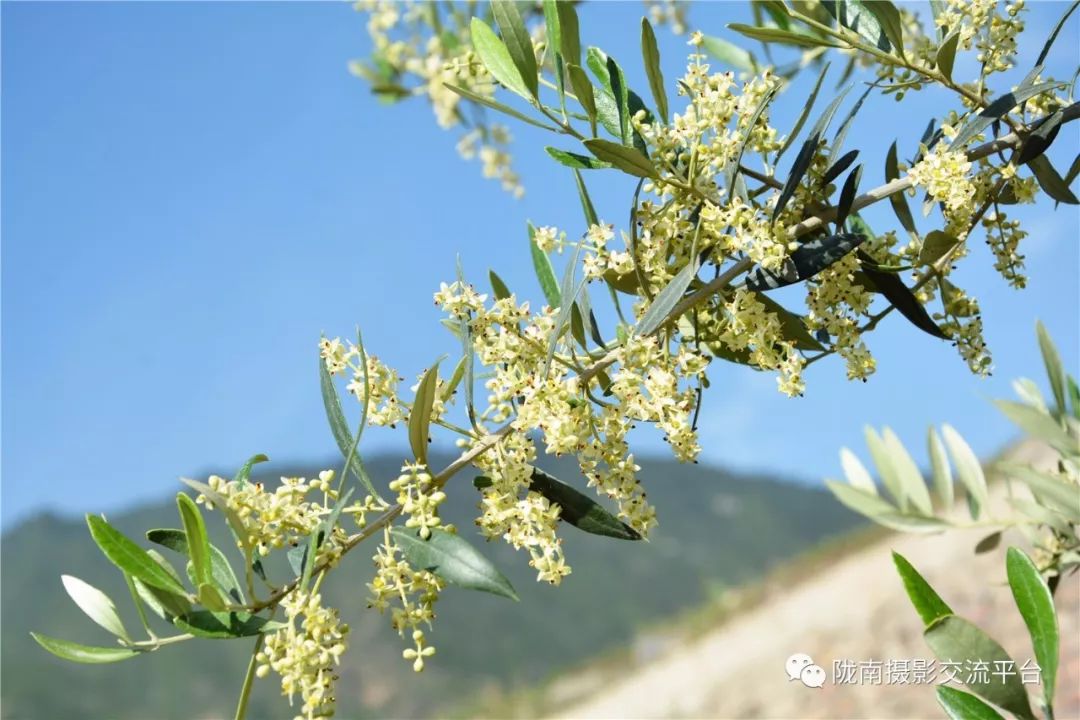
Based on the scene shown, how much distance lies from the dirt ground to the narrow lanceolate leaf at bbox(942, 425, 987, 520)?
9.67ft

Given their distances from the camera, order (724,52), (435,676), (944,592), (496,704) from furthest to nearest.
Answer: (435,676)
(496,704)
(944,592)
(724,52)

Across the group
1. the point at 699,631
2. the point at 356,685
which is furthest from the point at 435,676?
the point at 699,631

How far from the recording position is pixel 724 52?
62.3 inches

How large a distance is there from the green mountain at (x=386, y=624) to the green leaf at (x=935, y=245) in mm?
5666

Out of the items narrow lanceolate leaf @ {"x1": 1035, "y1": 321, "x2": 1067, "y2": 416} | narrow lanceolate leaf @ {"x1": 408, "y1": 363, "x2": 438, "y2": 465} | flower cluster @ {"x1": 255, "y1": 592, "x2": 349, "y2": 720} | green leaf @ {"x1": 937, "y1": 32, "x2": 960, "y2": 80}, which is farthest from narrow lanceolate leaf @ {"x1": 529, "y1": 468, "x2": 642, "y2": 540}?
narrow lanceolate leaf @ {"x1": 1035, "y1": 321, "x2": 1067, "y2": 416}

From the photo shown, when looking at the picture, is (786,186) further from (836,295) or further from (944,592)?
(944,592)

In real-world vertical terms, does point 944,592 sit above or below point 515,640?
below

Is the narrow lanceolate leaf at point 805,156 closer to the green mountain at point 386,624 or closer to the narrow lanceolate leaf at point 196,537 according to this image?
the narrow lanceolate leaf at point 196,537

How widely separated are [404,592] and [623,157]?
0.39 m

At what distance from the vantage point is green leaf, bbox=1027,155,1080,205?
96cm

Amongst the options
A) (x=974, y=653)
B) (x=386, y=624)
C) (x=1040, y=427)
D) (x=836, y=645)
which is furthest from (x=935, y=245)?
(x=386, y=624)

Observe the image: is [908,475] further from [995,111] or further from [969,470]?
[995,111]

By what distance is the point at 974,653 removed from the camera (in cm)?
66

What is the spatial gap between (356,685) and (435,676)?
0.77 m
